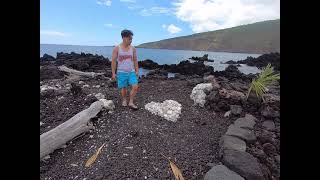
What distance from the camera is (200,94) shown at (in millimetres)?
A: 7816

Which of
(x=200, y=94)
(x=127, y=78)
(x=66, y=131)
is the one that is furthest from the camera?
(x=200, y=94)

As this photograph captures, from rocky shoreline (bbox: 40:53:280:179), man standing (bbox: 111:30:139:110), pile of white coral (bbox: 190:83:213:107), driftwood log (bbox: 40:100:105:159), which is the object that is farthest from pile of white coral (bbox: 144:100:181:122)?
driftwood log (bbox: 40:100:105:159)

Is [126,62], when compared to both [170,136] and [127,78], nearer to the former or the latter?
[127,78]

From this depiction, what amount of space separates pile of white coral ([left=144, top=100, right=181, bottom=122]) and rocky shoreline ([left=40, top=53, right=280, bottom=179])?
0.45 ft

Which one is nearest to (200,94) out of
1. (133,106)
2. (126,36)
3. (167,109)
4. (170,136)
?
(167,109)

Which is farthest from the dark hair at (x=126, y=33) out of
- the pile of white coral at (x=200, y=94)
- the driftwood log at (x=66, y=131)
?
the pile of white coral at (x=200, y=94)

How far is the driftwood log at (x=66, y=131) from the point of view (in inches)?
209

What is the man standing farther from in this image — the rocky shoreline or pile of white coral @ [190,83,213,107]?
pile of white coral @ [190,83,213,107]

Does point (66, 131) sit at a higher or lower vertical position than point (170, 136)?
higher

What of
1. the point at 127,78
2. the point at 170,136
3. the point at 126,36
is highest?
the point at 126,36

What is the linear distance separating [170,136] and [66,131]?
1.77 m

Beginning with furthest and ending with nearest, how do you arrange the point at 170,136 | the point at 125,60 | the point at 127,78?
1. the point at 127,78
2. the point at 125,60
3. the point at 170,136
